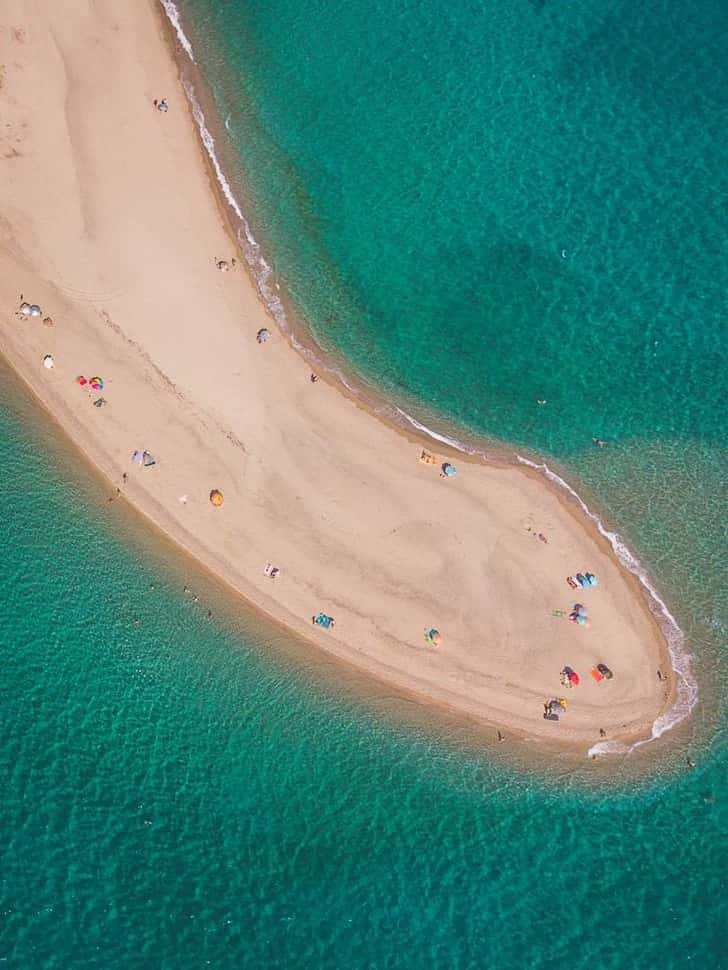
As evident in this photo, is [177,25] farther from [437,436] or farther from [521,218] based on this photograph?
[437,436]

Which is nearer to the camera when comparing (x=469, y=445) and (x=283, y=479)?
(x=283, y=479)

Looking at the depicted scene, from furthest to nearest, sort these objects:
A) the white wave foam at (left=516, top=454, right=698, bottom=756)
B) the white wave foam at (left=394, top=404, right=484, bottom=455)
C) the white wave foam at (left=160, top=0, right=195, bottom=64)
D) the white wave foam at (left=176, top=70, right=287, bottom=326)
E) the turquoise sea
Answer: the white wave foam at (left=160, top=0, right=195, bottom=64), the white wave foam at (left=176, top=70, right=287, bottom=326), the white wave foam at (left=394, top=404, right=484, bottom=455), the white wave foam at (left=516, top=454, right=698, bottom=756), the turquoise sea

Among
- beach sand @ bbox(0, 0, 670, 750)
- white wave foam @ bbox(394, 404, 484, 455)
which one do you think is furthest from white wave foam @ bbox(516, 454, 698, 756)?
white wave foam @ bbox(394, 404, 484, 455)

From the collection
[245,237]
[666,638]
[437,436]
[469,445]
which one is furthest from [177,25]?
[666,638]

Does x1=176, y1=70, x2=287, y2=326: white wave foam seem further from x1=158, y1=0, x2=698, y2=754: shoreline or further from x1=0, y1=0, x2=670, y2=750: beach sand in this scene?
x1=0, y1=0, x2=670, y2=750: beach sand

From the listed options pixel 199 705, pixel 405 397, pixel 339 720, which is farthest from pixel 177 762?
pixel 405 397

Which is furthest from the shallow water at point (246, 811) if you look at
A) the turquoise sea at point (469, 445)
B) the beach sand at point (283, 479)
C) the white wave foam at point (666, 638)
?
the beach sand at point (283, 479)

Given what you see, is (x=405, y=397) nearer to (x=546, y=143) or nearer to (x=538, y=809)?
(x=546, y=143)
